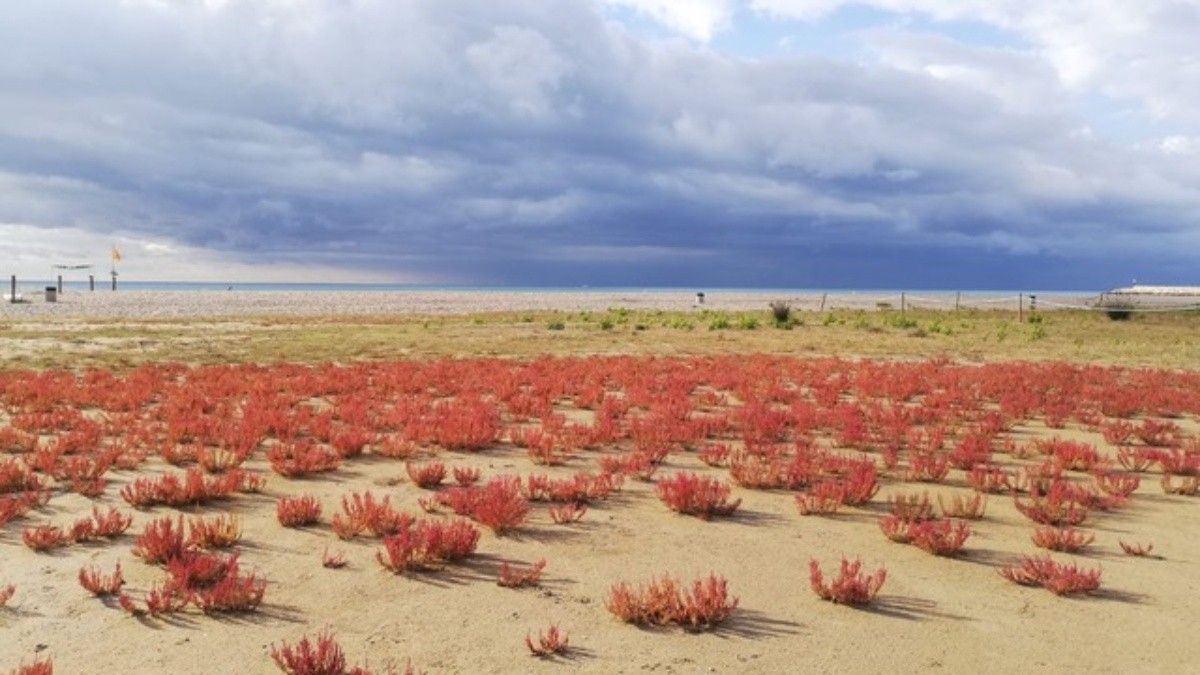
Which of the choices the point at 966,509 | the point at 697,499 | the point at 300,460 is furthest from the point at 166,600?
the point at 966,509

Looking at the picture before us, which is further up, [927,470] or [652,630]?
[927,470]

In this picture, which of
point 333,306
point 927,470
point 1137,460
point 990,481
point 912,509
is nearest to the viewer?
point 912,509

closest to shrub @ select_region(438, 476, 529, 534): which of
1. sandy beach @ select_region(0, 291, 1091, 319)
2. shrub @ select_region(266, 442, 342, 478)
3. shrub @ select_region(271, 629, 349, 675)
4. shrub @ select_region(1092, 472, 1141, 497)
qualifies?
shrub @ select_region(266, 442, 342, 478)

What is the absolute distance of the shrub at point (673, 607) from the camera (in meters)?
6.08

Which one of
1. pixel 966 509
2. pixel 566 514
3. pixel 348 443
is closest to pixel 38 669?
pixel 566 514

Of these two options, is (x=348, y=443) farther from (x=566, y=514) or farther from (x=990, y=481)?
(x=990, y=481)

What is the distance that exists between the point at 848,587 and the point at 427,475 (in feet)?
17.1

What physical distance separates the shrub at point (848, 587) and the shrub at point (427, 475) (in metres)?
4.87

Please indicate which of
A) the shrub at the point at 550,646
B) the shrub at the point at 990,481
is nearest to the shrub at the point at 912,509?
the shrub at the point at 990,481

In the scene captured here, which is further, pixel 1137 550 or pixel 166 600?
pixel 1137 550

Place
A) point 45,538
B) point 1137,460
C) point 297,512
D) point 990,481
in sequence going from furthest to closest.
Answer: point 1137,460 < point 990,481 < point 297,512 < point 45,538

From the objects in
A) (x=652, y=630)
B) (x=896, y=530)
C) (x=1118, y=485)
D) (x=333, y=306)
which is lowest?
(x=652, y=630)

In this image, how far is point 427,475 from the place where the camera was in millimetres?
9820

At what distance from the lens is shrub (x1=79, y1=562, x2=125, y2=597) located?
20.9 ft
